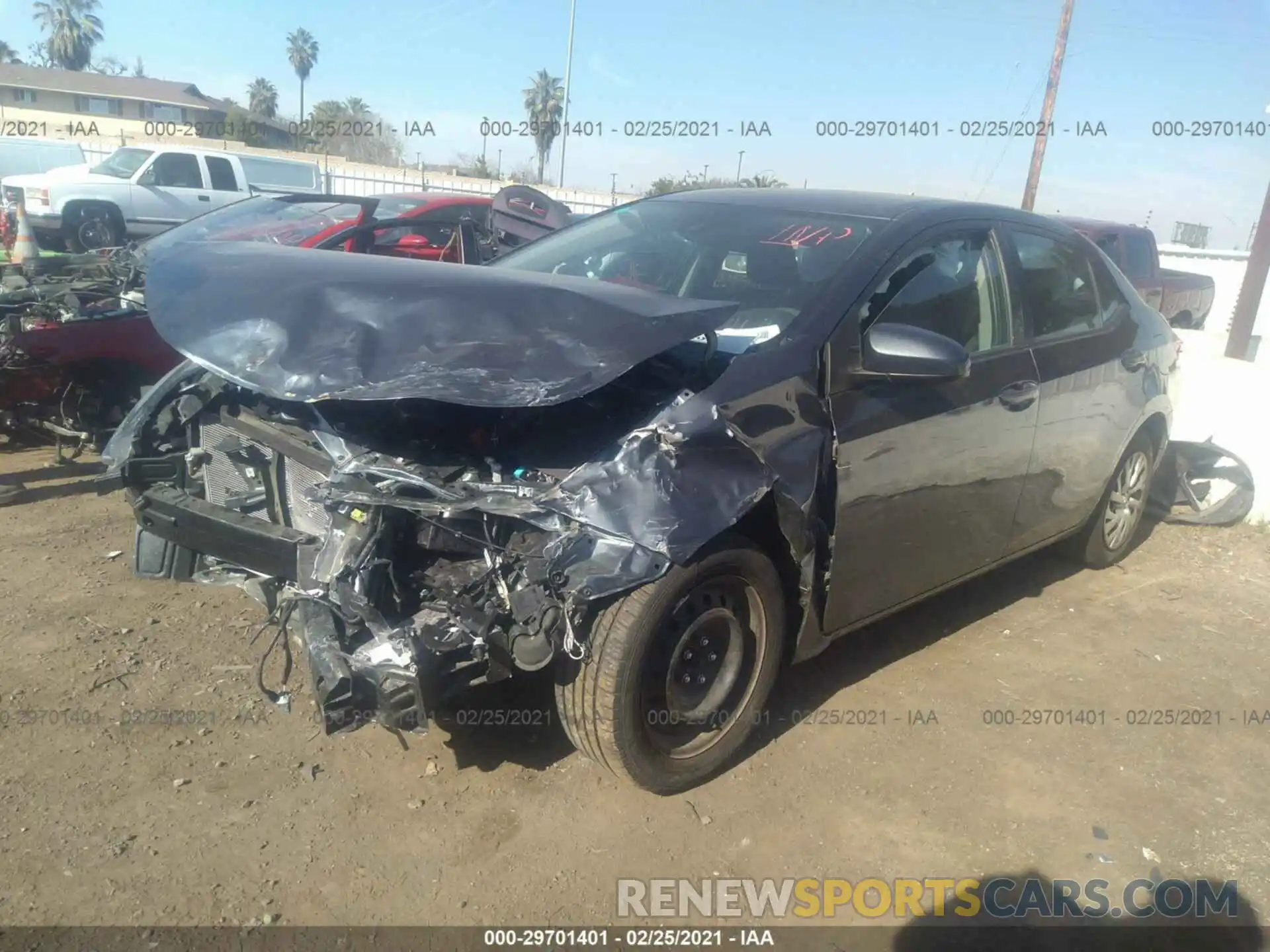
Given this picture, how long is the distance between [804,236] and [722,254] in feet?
1.02

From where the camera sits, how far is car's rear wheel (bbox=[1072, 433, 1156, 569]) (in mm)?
4957

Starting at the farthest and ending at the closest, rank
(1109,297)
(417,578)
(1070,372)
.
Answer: (1109,297) → (1070,372) → (417,578)

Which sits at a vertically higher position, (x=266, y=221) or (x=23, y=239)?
(x=266, y=221)

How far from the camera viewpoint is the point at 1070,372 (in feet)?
13.3

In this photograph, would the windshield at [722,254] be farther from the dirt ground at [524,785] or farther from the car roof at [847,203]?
the dirt ground at [524,785]

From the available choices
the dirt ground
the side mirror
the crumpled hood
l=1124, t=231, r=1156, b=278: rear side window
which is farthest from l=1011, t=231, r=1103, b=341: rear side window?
l=1124, t=231, r=1156, b=278: rear side window

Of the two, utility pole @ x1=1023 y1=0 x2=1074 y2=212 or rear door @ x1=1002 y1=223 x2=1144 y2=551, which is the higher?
utility pole @ x1=1023 y1=0 x2=1074 y2=212

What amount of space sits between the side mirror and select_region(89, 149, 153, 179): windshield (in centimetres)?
1667

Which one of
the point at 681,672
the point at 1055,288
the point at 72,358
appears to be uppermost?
the point at 1055,288

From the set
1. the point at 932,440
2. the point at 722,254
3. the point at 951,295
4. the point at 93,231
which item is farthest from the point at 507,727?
the point at 93,231

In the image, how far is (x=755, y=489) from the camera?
8.89 feet

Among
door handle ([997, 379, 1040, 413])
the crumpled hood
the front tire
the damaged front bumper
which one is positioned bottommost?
the front tire

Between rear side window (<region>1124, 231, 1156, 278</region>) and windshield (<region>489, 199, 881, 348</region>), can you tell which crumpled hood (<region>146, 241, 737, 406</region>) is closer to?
windshield (<region>489, 199, 881, 348</region>)

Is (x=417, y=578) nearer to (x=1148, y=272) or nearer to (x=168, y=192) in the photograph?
(x=1148, y=272)
